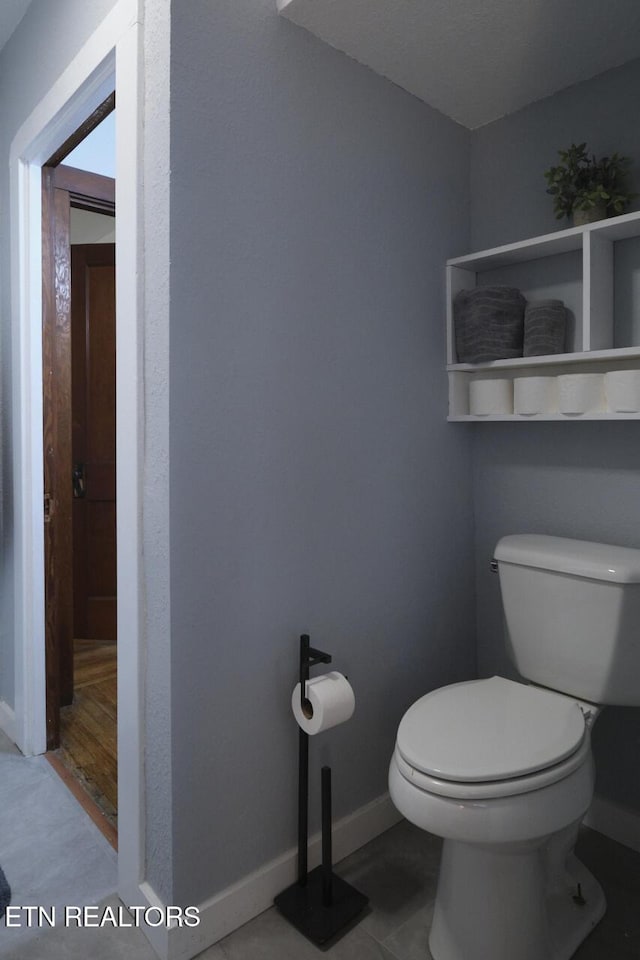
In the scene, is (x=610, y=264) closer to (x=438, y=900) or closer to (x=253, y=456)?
(x=253, y=456)

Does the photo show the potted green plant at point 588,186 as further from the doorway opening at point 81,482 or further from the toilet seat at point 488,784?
the toilet seat at point 488,784

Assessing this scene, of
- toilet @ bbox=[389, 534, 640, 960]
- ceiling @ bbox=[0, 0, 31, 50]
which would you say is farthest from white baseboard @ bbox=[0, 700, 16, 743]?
ceiling @ bbox=[0, 0, 31, 50]

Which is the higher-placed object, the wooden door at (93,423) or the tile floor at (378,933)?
the wooden door at (93,423)

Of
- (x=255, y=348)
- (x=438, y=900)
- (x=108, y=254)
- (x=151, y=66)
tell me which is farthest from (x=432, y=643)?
(x=108, y=254)

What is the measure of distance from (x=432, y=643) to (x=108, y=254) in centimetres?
246

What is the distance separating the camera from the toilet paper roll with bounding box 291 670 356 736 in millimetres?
1391

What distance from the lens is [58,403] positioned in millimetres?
2287

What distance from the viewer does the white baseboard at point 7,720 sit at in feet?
7.41

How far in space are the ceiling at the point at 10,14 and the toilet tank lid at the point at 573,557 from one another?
2.19m

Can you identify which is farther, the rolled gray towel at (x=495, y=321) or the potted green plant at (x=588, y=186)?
the rolled gray towel at (x=495, y=321)

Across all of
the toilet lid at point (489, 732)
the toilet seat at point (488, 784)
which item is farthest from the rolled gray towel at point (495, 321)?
the toilet seat at point (488, 784)

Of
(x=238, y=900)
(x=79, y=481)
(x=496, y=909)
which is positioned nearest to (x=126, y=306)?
(x=238, y=900)

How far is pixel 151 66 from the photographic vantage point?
4.26 feet

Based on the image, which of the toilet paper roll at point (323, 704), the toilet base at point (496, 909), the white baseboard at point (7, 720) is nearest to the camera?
the toilet base at point (496, 909)
